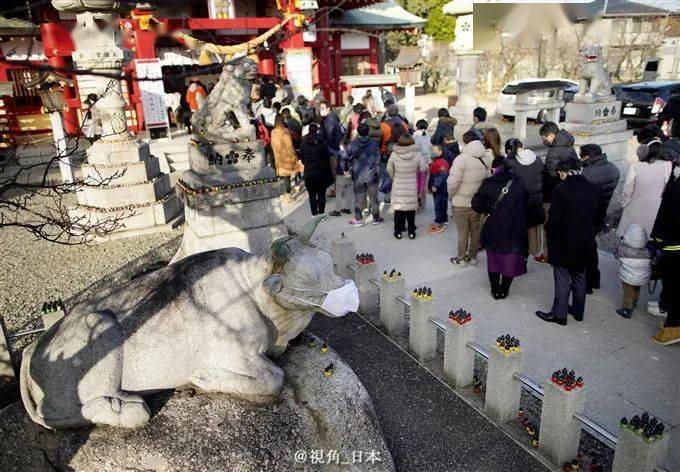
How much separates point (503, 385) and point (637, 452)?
3.47 feet

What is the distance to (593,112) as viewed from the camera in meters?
12.2

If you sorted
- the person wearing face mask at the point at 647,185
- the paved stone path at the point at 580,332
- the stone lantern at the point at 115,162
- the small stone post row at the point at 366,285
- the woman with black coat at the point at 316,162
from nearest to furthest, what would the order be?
the paved stone path at the point at 580,332
the small stone post row at the point at 366,285
the person wearing face mask at the point at 647,185
the stone lantern at the point at 115,162
the woman with black coat at the point at 316,162

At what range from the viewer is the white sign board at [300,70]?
19375 millimetres

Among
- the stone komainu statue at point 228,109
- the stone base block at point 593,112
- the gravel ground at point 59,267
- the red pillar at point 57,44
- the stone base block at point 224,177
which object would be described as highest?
the red pillar at point 57,44

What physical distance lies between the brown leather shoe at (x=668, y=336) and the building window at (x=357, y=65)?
868 inches

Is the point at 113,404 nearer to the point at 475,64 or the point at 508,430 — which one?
the point at 508,430

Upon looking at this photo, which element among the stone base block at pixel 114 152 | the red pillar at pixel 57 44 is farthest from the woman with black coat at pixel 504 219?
the red pillar at pixel 57 44

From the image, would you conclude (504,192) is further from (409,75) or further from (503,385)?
(409,75)

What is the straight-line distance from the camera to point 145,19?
44.7ft

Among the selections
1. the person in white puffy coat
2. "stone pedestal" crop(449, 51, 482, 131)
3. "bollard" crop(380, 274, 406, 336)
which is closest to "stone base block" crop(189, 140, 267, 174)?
"bollard" crop(380, 274, 406, 336)

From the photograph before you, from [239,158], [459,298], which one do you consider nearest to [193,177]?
[239,158]

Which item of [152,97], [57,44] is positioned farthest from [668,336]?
[57,44]

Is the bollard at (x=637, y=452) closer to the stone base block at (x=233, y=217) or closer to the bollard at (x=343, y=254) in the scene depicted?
the bollard at (x=343, y=254)

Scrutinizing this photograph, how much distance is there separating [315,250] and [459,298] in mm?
3706
